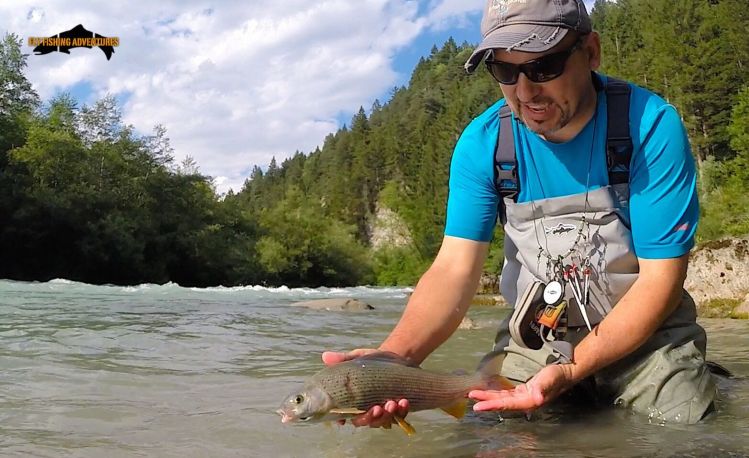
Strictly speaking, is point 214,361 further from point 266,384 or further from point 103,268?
point 103,268

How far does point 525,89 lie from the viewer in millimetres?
3008

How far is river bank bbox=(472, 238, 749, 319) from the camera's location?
435 inches

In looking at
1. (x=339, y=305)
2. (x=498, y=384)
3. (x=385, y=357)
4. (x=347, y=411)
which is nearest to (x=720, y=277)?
(x=339, y=305)

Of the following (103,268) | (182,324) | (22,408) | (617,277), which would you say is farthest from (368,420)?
(103,268)

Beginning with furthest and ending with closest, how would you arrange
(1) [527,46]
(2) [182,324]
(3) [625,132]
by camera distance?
(2) [182,324]
(3) [625,132]
(1) [527,46]

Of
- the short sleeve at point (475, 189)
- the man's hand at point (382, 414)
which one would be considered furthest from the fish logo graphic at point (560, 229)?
the man's hand at point (382, 414)

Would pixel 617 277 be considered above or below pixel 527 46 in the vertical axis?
below

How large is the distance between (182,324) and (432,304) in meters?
7.79

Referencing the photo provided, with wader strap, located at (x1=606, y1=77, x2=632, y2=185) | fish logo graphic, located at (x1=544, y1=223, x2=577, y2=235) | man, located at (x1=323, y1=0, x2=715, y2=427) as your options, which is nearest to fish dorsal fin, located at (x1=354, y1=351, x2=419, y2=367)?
man, located at (x1=323, y1=0, x2=715, y2=427)

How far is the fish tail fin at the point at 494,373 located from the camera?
10.1ft

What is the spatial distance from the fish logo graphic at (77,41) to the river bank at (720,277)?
25.1 meters

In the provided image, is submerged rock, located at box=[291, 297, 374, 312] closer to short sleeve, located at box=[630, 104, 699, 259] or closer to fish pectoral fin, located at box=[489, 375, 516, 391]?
fish pectoral fin, located at box=[489, 375, 516, 391]

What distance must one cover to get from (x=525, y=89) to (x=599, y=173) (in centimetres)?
61

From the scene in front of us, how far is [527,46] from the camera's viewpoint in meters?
2.85
